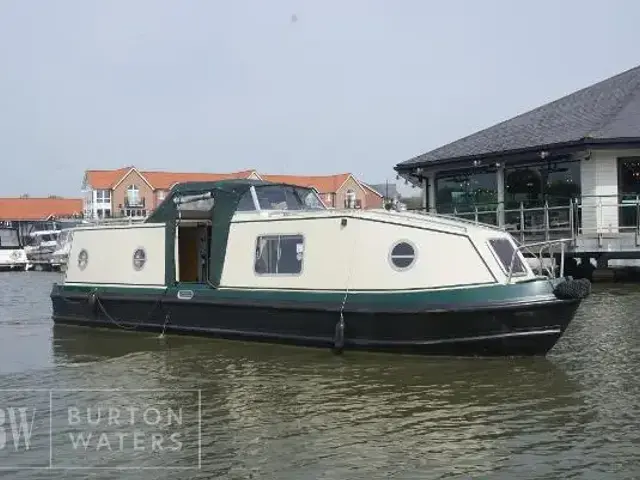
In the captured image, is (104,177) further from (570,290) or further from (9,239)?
(570,290)

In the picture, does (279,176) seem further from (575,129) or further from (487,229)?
(487,229)

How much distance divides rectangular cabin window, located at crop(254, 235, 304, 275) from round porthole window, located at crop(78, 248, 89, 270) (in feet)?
15.8

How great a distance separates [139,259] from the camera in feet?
47.6

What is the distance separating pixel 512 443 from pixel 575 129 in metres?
19.2

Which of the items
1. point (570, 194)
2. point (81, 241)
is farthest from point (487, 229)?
point (570, 194)

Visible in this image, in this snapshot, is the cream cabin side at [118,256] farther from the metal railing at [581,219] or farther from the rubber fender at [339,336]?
the metal railing at [581,219]

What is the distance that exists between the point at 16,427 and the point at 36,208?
86.4 meters

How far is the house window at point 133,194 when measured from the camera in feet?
279

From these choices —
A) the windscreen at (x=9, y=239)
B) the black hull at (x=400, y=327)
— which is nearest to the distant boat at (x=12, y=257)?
the windscreen at (x=9, y=239)

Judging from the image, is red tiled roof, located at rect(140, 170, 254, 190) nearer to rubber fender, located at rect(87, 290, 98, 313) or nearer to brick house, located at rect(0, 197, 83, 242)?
brick house, located at rect(0, 197, 83, 242)

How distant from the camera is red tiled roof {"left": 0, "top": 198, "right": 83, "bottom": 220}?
86.2 m

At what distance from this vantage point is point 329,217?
11.9 m

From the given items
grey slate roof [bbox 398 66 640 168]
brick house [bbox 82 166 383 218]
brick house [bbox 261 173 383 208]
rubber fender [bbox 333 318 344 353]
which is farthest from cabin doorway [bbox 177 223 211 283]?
brick house [bbox 261 173 383 208]

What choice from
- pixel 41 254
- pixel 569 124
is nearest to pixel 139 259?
pixel 569 124
